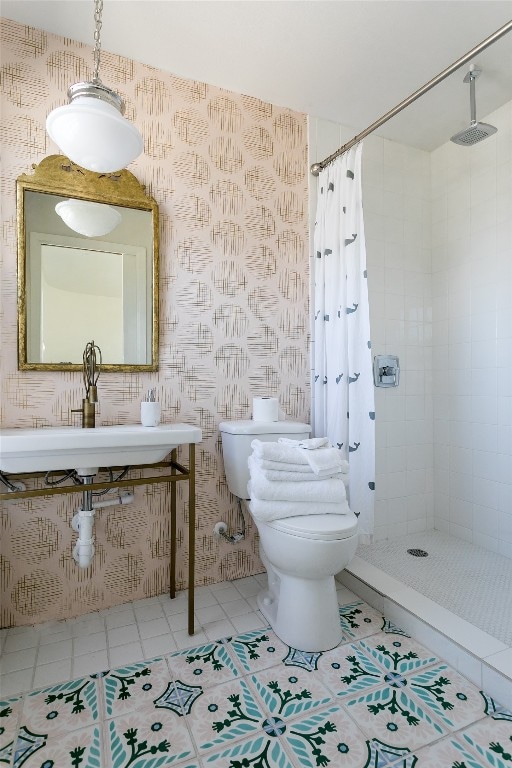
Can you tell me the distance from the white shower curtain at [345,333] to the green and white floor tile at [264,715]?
2.06 ft

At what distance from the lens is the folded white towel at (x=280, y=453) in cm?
166

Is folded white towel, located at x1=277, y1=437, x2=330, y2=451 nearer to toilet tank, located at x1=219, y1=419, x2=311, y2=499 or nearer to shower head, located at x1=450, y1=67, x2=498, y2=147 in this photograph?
toilet tank, located at x1=219, y1=419, x2=311, y2=499

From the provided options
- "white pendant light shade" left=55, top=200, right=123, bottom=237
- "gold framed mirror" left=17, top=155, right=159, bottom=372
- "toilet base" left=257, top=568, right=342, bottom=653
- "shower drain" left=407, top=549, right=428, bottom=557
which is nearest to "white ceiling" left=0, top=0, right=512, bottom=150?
"gold framed mirror" left=17, top=155, right=159, bottom=372

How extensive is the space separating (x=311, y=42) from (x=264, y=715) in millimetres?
2552

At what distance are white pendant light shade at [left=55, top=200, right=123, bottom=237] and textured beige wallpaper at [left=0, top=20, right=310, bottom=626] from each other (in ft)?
0.66

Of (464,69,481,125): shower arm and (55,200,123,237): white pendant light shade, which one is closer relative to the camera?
(55,200,123,237): white pendant light shade

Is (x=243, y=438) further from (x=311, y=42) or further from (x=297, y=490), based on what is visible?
(x=311, y=42)

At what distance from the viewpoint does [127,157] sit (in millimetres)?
1517

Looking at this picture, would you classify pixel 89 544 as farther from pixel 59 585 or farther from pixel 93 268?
pixel 93 268

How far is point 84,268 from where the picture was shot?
1830mm

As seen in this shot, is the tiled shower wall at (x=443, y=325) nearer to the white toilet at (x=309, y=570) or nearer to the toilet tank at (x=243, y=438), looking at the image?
the toilet tank at (x=243, y=438)

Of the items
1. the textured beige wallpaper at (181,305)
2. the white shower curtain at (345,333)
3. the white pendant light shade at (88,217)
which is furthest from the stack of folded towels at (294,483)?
the white pendant light shade at (88,217)

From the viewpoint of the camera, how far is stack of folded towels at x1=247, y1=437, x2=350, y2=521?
5.25ft

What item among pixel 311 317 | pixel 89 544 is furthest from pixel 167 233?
pixel 89 544
